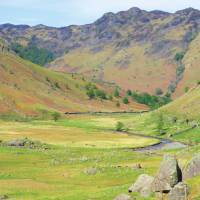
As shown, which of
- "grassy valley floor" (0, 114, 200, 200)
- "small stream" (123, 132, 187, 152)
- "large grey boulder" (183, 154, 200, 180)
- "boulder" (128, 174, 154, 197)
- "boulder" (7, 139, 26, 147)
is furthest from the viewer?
"small stream" (123, 132, 187, 152)

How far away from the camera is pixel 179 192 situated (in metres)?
56.2

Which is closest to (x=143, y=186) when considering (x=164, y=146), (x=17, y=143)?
(x=17, y=143)

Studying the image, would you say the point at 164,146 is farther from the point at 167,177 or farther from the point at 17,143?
the point at 167,177

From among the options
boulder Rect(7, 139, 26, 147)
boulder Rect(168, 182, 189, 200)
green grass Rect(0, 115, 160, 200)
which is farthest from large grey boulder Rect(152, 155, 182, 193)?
boulder Rect(7, 139, 26, 147)

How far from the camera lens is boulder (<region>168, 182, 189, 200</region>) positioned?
56.0 meters

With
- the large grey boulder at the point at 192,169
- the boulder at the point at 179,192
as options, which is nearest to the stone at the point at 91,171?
the large grey boulder at the point at 192,169

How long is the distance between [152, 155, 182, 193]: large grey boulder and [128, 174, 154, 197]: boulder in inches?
40.3

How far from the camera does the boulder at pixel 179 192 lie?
56.0 metres

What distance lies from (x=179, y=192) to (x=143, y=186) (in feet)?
28.5

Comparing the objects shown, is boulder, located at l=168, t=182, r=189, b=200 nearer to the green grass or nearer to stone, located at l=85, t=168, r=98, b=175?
the green grass

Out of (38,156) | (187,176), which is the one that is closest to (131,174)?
(187,176)

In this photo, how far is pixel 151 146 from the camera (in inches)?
6988

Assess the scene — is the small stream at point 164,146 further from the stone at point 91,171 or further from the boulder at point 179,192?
the boulder at point 179,192

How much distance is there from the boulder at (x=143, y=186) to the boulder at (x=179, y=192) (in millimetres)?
5282
